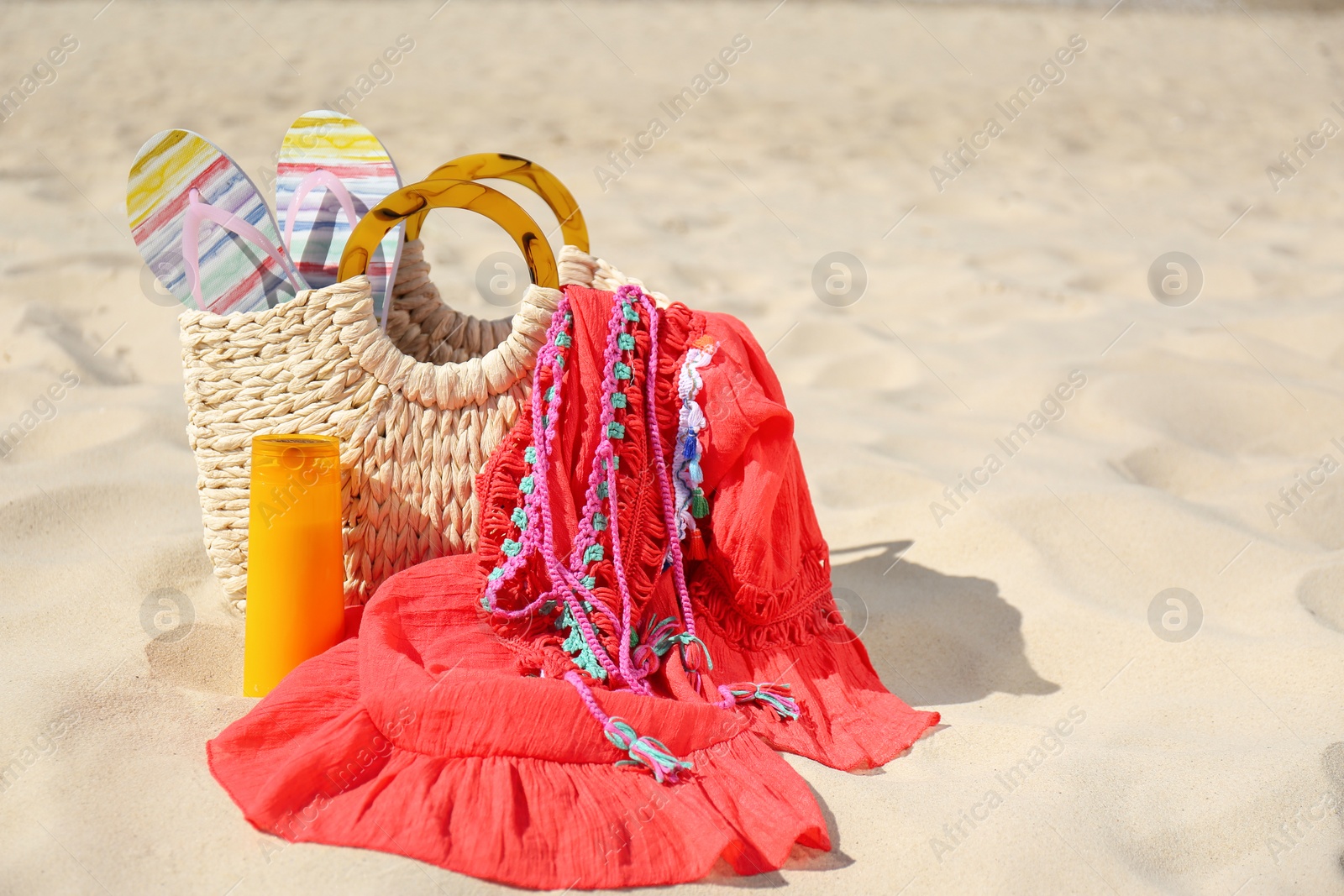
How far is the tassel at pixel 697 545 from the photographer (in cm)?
174

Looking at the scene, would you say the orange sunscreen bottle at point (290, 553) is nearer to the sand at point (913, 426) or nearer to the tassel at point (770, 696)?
the sand at point (913, 426)

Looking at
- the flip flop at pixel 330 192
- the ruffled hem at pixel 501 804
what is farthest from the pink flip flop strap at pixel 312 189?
the ruffled hem at pixel 501 804

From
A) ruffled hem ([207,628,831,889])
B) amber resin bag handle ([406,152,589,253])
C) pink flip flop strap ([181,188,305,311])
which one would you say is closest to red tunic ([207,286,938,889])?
ruffled hem ([207,628,831,889])

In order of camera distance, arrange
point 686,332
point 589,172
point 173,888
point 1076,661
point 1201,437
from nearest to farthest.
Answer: point 173,888, point 686,332, point 1076,661, point 1201,437, point 589,172

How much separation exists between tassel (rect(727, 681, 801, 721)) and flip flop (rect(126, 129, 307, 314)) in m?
0.97

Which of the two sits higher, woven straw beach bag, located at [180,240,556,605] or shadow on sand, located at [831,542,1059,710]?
woven straw beach bag, located at [180,240,556,605]

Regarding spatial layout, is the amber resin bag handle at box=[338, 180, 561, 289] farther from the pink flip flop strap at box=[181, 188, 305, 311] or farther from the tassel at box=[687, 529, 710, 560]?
the tassel at box=[687, 529, 710, 560]

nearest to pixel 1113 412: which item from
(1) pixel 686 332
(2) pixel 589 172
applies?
(1) pixel 686 332

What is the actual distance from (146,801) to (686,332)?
1.07m

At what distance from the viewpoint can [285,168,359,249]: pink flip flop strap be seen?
1812 millimetres

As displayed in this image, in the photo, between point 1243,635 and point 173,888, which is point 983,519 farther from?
point 173,888

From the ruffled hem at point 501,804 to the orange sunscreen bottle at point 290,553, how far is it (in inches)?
5.1

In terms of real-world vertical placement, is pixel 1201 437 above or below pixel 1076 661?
above

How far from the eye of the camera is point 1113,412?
2973mm
